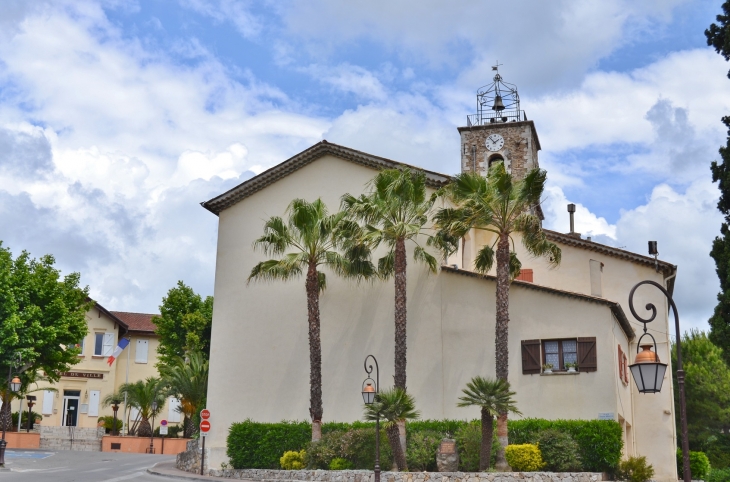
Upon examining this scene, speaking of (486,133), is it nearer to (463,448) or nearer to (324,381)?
(324,381)

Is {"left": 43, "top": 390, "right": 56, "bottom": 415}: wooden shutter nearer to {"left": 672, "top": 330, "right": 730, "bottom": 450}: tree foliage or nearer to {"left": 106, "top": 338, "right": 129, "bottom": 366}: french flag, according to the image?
{"left": 106, "top": 338, "right": 129, "bottom": 366}: french flag

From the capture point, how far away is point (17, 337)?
125ft

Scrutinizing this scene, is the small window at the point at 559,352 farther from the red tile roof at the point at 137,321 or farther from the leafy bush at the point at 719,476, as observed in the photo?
the red tile roof at the point at 137,321

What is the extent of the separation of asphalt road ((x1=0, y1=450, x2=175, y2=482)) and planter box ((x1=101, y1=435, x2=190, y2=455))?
5542 mm

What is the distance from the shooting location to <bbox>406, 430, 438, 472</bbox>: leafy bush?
88.2 ft

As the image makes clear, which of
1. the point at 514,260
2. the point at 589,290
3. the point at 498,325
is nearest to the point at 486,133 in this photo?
the point at 589,290

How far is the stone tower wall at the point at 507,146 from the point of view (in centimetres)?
4762

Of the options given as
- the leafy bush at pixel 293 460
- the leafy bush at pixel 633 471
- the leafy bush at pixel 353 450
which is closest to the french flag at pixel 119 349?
the leafy bush at pixel 293 460

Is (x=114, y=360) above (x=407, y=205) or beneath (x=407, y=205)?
beneath

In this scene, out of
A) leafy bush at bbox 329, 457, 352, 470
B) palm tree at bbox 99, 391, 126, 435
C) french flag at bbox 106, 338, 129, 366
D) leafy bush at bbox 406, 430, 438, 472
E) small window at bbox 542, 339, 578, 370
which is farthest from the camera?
french flag at bbox 106, 338, 129, 366

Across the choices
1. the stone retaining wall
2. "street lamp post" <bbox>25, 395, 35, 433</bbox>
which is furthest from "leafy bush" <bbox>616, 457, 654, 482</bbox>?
"street lamp post" <bbox>25, 395, 35, 433</bbox>

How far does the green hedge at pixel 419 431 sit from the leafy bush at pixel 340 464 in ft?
4.57

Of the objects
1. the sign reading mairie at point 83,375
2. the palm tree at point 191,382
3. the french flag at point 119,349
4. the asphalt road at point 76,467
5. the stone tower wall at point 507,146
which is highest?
the stone tower wall at point 507,146

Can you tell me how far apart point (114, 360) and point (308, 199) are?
95.5 ft
